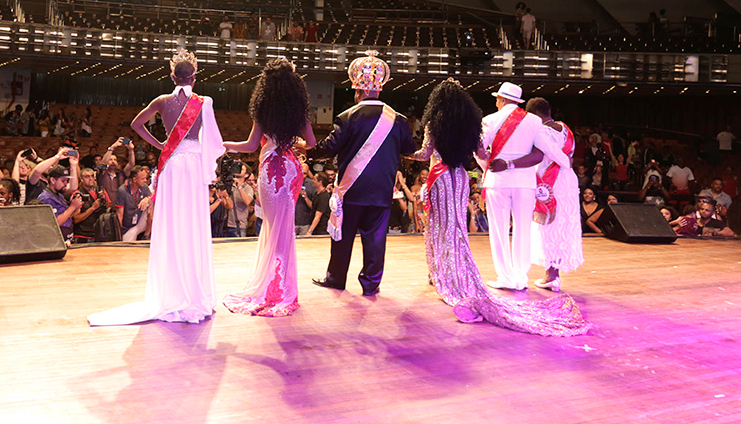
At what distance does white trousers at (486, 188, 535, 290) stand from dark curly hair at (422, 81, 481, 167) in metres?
0.55

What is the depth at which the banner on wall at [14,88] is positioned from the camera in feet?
59.2

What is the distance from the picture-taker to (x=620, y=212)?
27.6ft

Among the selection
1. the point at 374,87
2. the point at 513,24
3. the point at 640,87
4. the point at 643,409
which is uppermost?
the point at 513,24

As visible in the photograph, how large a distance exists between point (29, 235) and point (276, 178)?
241cm

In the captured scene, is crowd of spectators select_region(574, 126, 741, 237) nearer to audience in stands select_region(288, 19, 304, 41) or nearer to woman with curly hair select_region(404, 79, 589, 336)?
woman with curly hair select_region(404, 79, 589, 336)

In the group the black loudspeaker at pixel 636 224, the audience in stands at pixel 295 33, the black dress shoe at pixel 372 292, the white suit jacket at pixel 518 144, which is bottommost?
the black dress shoe at pixel 372 292

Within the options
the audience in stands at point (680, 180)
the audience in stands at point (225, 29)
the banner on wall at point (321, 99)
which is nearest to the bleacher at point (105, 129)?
the banner on wall at point (321, 99)

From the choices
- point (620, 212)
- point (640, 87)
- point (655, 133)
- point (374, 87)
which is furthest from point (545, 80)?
point (374, 87)

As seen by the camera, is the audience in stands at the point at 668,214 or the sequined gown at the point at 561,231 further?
the audience in stands at the point at 668,214

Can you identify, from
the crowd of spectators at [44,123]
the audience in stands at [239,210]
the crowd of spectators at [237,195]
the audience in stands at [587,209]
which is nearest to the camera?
the crowd of spectators at [237,195]

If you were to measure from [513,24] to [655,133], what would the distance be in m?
4.87

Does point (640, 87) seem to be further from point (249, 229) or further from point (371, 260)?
point (371, 260)

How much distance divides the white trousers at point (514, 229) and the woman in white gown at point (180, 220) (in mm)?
2292

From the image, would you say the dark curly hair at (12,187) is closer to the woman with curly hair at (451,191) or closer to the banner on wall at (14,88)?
the woman with curly hair at (451,191)
